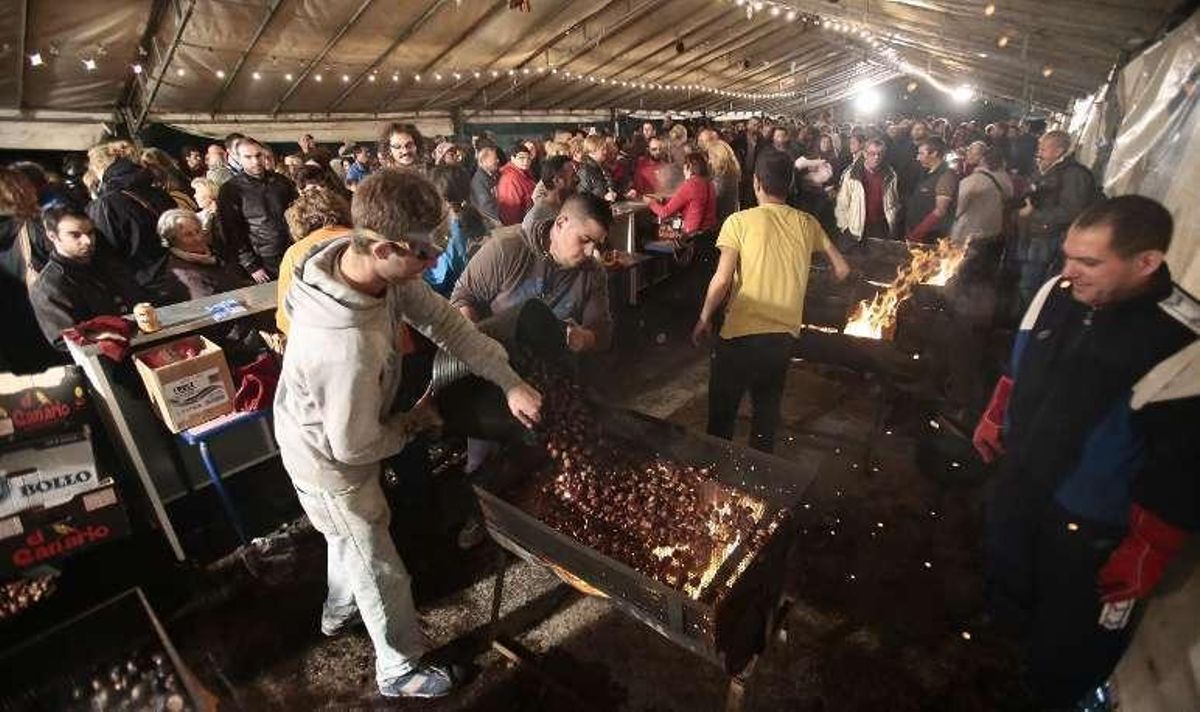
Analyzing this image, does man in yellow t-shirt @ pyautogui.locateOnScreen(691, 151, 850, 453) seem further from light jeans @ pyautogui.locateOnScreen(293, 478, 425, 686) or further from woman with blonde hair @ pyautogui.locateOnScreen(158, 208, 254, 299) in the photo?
woman with blonde hair @ pyautogui.locateOnScreen(158, 208, 254, 299)

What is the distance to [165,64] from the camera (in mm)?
11055

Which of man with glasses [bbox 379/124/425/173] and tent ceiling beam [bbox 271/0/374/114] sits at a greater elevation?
tent ceiling beam [bbox 271/0/374/114]

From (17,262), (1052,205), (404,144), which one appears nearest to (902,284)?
(1052,205)

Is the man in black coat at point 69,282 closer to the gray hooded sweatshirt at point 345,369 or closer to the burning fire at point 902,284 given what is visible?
the gray hooded sweatshirt at point 345,369

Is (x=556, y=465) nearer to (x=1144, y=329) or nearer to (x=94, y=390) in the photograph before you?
(x=1144, y=329)

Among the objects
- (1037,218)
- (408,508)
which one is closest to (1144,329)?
(408,508)

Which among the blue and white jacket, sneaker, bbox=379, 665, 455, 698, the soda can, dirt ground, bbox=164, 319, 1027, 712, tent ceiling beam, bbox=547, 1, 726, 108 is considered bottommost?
dirt ground, bbox=164, 319, 1027, 712

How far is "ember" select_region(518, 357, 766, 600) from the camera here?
111 inches

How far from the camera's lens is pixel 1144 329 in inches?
89.7

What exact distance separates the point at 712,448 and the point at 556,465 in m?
0.92

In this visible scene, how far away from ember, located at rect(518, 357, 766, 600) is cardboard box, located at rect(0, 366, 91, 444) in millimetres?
2934

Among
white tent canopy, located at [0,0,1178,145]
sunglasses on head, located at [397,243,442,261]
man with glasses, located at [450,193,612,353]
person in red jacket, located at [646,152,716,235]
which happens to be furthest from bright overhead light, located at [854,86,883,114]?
sunglasses on head, located at [397,243,442,261]

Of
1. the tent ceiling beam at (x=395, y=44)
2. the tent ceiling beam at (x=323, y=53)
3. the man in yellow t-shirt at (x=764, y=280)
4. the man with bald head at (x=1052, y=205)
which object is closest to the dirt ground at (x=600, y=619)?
the man in yellow t-shirt at (x=764, y=280)

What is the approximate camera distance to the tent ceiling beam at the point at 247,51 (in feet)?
34.9
